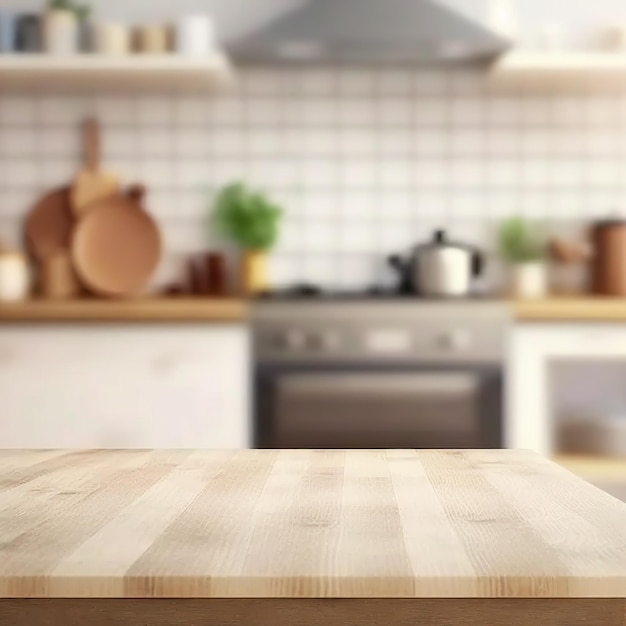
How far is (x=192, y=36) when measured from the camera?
330cm

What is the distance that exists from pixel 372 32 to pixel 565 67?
0.64 metres

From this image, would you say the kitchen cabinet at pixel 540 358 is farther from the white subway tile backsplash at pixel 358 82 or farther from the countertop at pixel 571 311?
the white subway tile backsplash at pixel 358 82

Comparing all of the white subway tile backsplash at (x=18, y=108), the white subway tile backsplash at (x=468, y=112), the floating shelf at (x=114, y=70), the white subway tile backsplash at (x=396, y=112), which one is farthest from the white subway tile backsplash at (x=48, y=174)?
the white subway tile backsplash at (x=468, y=112)

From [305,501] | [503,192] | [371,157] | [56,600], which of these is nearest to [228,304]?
[371,157]

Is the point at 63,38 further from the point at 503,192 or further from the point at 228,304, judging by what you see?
the point at 503,192

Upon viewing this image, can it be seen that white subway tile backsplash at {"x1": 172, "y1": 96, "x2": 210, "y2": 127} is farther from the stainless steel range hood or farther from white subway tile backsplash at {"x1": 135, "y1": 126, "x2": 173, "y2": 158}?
the stainless steel range hood

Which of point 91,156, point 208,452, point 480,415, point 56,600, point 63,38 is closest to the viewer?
point 56,600

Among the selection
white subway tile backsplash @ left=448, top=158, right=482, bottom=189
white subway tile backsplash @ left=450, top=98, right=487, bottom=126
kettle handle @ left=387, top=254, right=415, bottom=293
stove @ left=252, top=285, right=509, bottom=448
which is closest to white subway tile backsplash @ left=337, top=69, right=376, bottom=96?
white subway tile backsplash @ left=450, top=98, right=487, bottom=126

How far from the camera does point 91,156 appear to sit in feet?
11.8

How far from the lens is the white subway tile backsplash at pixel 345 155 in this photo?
3615 mm

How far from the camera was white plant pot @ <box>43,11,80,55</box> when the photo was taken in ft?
10.8

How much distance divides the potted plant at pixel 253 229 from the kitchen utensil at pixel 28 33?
0.82 metres

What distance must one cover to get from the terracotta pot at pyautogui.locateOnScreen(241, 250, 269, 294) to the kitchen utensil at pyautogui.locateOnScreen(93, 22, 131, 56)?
2.66 ft

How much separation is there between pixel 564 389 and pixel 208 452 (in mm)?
2374
